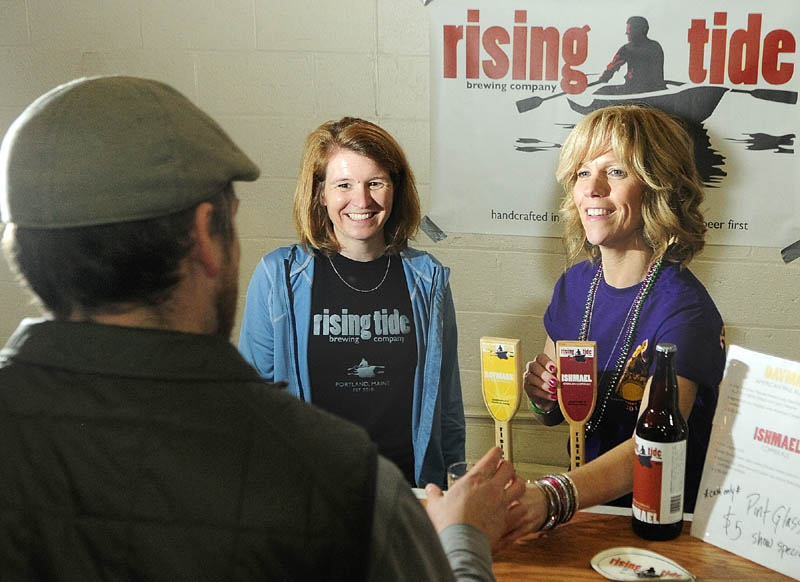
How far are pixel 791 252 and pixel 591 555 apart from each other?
4.70 feet

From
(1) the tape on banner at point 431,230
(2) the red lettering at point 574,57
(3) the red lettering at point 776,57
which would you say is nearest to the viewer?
(3) the red lettering at point 776,57

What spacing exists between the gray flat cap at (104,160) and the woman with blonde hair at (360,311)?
53.3 inches

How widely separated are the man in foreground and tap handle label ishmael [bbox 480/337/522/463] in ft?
2.97

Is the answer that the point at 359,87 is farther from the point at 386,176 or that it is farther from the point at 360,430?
the point at 360,430

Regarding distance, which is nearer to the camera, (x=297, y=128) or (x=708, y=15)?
(x=708, y=15)

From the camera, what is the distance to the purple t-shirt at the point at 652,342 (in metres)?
1.92

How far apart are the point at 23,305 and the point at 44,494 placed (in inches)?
92.0

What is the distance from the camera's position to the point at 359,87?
102 inches

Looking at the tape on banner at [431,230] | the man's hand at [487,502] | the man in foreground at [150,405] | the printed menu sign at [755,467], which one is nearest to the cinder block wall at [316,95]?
the tape on banner at [431,230]

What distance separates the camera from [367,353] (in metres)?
2.23

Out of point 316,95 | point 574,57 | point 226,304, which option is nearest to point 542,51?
point 574,57

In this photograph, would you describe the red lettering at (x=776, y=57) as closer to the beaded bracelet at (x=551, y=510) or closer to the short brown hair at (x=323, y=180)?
the short brown hair at (x=323, y=180)

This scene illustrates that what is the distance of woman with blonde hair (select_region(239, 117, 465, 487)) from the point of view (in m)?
2.23

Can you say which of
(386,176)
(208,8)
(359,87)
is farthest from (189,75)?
(386,176)
